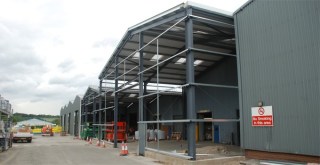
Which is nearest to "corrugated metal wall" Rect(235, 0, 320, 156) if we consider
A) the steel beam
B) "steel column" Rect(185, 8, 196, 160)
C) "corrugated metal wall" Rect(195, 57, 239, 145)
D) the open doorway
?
"steel column" Rect(185, 8, 196, 160)

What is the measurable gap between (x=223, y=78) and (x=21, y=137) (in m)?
24.8

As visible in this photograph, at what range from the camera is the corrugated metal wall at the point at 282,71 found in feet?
35.7

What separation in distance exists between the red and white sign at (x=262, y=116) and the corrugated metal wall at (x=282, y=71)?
216mm

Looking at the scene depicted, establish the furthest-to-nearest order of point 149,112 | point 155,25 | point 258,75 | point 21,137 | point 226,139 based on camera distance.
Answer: point 149,112, point 21,137, point 226,139, point 155,25, point 258,75

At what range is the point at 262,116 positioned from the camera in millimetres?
12977

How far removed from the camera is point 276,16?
12555 mm

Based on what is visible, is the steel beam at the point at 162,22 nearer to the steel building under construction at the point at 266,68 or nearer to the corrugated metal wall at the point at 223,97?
the steel building under construction at the point at 266,68

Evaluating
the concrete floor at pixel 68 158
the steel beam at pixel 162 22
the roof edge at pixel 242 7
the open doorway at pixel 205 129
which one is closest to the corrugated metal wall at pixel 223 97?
the open doorway at pixel 205 129

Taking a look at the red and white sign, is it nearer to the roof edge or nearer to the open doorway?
the roof edge

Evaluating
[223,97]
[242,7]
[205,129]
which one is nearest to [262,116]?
[242,7]

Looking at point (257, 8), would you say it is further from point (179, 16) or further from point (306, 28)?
point (179, 16)

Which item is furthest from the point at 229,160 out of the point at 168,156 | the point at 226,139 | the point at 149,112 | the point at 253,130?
the point at 149,112

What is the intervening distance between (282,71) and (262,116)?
2.13 metres

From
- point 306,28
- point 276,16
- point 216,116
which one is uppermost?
point 276,16
